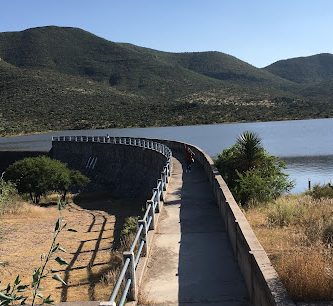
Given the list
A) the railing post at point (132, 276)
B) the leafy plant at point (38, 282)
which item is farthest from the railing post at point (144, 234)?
the leafy plant at point (38, 282)

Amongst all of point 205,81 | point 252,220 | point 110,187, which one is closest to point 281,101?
point 205,81

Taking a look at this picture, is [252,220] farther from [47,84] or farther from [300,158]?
[47,84]

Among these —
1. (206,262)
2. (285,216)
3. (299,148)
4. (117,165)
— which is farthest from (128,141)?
(206,262)

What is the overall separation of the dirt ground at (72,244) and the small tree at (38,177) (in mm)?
3530

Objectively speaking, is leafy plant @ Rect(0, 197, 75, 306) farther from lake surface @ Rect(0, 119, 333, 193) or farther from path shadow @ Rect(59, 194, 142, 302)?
lake surface @ Rect(0, 119, 333, 193)

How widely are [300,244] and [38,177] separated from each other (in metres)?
28.4

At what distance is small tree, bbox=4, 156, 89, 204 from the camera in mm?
34625

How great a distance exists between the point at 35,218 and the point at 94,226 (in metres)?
3.89

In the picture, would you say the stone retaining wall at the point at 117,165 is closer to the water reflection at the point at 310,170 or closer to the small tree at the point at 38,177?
the small tree at the point at 38,177

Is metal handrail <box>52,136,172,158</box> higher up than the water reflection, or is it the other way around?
metal handrail <box>52,136,172,158</box>

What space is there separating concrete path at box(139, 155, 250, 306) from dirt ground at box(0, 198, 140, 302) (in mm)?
1935

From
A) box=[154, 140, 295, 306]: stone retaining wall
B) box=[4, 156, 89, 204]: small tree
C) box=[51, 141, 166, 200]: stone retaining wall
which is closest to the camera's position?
box=[154, 140, 295, 306]: stone retaining wall

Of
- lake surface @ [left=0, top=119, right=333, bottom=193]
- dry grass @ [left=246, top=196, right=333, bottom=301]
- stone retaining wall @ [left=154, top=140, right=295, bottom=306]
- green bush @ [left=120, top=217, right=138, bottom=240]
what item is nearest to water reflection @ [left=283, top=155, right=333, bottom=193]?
lake surface @ [left=0, top=119, right=333, bottom=193]

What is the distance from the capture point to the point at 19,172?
35.3 metres
